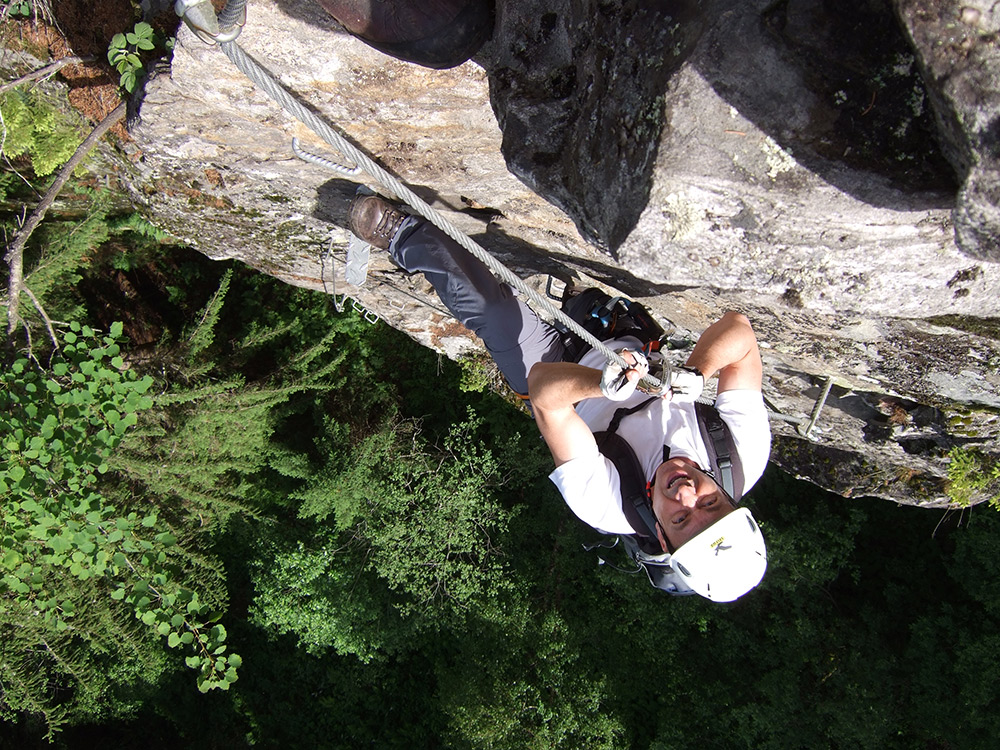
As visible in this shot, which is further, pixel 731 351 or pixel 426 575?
pixel 426 575

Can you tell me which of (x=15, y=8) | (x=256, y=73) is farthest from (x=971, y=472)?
(x=15, y=8)

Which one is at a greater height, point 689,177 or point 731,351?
point 689,177

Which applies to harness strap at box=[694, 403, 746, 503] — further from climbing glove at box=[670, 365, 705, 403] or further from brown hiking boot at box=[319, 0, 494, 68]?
brown hiking boot at box=[319, 0, 494, 68]

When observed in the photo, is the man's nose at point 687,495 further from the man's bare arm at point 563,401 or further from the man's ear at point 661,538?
the man's bare arm at point 563,401

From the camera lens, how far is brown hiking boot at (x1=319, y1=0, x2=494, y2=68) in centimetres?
203

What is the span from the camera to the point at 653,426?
11.2 ft

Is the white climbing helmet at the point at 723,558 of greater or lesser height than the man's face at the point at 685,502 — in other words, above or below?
below

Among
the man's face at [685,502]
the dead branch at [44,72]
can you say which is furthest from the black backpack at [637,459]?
the dead branch at [44,72]

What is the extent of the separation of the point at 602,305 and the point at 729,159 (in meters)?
1.76

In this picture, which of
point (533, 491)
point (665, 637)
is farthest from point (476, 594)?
point (665, 637)

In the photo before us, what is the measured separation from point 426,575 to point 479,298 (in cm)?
366

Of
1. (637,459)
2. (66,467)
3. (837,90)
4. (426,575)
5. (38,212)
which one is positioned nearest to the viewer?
(837,90)

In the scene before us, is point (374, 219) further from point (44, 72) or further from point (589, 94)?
point (44, 72)

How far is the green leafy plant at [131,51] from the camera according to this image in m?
3.06
